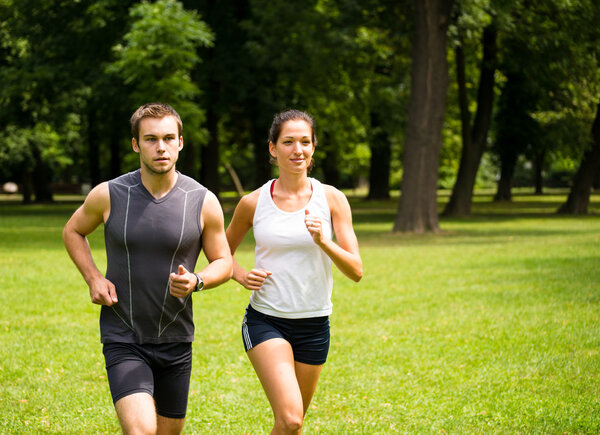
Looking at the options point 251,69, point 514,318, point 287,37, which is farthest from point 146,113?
point 251,69

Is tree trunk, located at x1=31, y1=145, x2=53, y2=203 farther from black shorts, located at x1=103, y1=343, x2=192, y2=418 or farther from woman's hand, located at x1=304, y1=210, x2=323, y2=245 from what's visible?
woman's hand, located at x1=304, y1=210, x2=323, y2=245

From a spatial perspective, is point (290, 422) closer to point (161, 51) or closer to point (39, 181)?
point (161, 51)

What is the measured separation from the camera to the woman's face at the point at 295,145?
4676mm

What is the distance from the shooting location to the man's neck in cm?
425

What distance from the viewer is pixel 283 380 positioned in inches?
172

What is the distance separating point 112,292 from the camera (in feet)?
13.5

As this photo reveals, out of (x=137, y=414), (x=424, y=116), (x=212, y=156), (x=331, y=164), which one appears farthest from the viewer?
(x=331, y=164)

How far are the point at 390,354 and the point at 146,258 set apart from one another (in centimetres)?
510

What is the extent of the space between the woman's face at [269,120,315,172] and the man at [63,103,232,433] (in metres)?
0.57

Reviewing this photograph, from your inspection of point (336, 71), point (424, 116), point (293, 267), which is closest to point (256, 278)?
point (293, 267)

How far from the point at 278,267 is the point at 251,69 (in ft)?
106

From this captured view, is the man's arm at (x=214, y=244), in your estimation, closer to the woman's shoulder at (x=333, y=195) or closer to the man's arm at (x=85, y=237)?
the man's arm at (x=85, y=237)

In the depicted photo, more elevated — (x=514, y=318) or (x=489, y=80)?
(x=489, y=80)

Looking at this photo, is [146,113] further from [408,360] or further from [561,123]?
[561,123]
